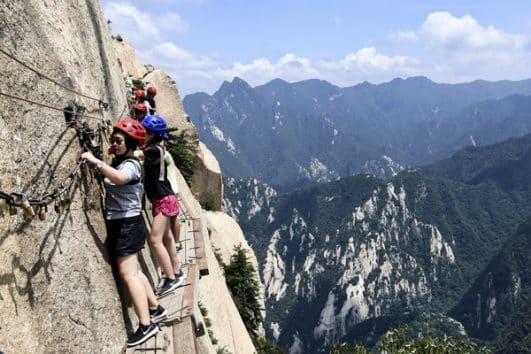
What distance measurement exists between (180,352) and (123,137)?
13.7 feet

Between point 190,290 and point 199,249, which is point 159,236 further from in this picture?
point 199,249

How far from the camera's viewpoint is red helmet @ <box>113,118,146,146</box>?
281 inches

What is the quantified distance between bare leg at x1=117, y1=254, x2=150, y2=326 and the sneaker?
0.42ft

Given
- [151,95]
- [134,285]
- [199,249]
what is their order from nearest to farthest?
[134,285] < [199,249] < [151,95]

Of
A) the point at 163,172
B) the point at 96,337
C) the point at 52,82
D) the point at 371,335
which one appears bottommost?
the point at 371,335

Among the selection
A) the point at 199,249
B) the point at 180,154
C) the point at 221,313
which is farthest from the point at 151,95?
the point at 180,154

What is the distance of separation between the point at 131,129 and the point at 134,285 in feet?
8.51

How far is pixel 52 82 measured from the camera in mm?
6488

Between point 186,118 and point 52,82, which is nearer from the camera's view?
point 52,82

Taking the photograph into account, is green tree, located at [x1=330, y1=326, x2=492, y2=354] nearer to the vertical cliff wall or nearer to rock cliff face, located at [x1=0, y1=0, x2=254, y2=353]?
rock cliff face, located at [x1=0, y1=0, x2=254, y2=353]

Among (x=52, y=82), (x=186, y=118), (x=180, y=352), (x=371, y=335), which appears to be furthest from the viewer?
(x=371, y=335)

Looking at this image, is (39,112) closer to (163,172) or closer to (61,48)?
(61,48)

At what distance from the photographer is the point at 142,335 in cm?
739

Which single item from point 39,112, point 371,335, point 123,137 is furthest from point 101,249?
point 371,335
